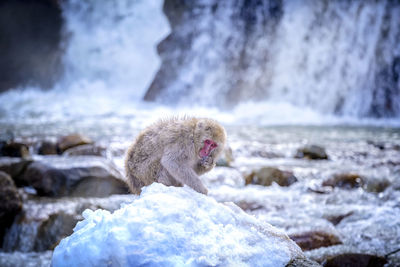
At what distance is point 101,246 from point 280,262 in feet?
2.68

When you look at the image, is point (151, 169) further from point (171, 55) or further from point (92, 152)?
point (171, 55)

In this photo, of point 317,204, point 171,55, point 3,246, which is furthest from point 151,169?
point 171,55

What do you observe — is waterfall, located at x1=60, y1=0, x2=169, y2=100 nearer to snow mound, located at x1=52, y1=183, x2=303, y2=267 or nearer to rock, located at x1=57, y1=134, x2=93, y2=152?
rock, located at x1=57, y1=134, x2=93, y2=152

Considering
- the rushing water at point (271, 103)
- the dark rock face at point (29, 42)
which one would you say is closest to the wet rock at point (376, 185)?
the rushing water at point (271, 103)

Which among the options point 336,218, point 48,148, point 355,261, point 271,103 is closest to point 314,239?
point 355,261

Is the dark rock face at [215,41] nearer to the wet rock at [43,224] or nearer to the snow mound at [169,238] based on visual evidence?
the wet rock at [43,224]

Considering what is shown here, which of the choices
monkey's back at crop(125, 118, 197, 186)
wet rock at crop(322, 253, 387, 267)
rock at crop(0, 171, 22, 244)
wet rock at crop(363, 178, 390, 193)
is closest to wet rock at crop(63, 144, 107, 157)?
rock at crop(0, 171, 22, 244)

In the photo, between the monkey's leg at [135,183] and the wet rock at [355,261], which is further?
the wet rock at [355,261]

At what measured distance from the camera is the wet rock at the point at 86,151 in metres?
8.63

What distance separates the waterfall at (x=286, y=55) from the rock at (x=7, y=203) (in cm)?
1958

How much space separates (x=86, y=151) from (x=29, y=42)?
23614 mm

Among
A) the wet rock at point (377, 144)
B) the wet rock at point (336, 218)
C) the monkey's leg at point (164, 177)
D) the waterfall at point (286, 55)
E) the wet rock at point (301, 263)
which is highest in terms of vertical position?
the waterfall at point (286, 55)

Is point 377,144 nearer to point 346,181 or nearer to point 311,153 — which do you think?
point 311,153

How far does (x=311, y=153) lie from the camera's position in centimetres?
925
